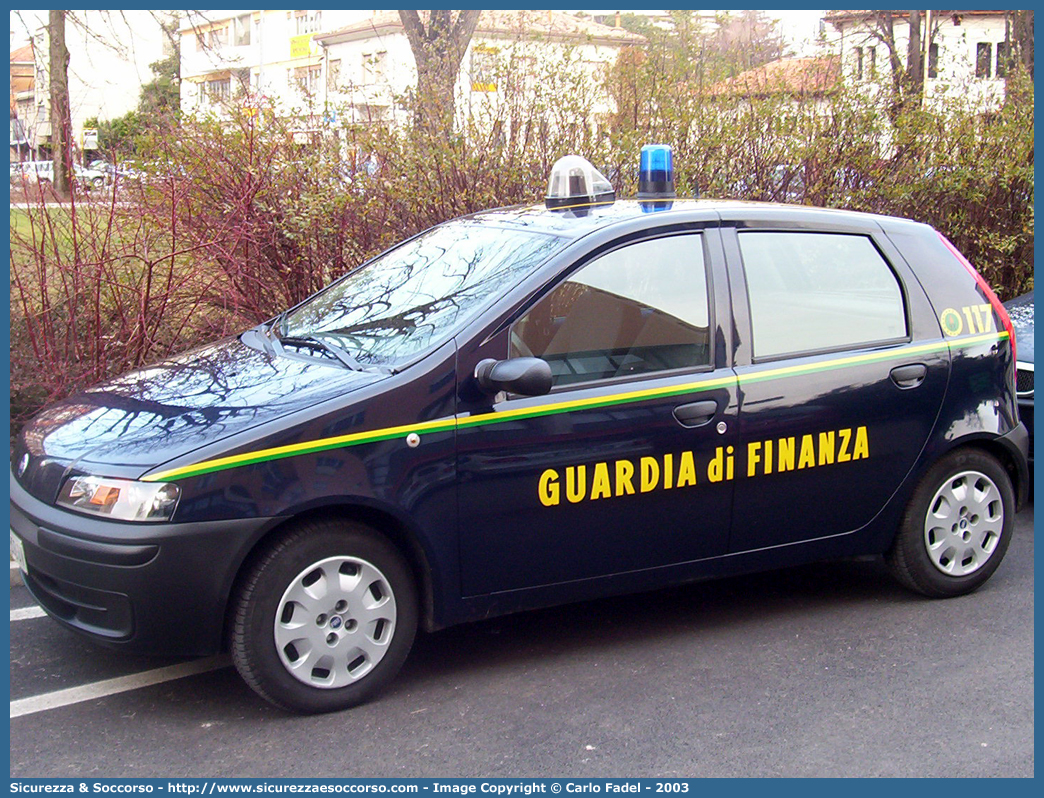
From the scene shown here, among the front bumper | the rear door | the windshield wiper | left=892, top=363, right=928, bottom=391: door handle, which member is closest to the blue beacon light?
the rear door

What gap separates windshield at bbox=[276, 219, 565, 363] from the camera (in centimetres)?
412

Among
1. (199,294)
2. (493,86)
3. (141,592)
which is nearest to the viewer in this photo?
(141,592)

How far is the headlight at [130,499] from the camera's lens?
3453 millimetres

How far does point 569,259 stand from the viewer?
13.7 feet

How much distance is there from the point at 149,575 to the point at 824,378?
2623 millimetres

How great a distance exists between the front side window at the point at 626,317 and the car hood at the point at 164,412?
67cm

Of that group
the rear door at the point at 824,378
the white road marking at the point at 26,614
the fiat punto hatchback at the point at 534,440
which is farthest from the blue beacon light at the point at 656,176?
the white road marking at the point at 26,614

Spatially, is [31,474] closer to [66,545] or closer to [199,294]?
[66,545]

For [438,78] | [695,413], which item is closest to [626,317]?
[695,413]

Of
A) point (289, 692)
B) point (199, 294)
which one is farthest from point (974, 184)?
point (289, 692)

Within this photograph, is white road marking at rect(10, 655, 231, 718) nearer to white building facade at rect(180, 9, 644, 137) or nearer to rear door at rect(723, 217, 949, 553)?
rear door at rect(723, 217, 949, 553)

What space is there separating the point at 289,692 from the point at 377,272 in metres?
1.99

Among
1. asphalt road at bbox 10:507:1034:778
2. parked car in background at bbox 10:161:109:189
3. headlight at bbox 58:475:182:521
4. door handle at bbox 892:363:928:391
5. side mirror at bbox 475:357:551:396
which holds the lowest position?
asphalt road at bbox 10:507:1034:778

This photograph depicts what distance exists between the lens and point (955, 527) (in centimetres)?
486
